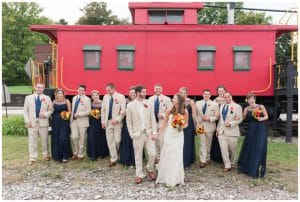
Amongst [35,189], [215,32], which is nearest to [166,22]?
[215,32]

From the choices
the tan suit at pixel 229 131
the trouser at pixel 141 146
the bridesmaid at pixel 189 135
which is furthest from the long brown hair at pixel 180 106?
the tan suit at pixel 229 131

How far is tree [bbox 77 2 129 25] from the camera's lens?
4238 centimetres

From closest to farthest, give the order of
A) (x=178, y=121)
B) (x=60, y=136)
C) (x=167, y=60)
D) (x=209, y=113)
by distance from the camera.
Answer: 1. (x=178, y=121)
2. (x=209, y=113)
3. (x=60, y=136)
4. (x=167, y=60)

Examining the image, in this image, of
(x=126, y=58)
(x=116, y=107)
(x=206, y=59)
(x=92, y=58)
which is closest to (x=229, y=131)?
(x=116, y=107)

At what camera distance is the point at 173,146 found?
6980mm

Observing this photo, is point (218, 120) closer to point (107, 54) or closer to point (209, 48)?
point (209, 48)

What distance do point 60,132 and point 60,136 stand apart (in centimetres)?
9

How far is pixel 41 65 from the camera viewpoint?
13680 millimetres

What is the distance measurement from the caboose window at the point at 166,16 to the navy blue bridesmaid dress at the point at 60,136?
18.6 feet

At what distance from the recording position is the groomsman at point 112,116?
8.45 m

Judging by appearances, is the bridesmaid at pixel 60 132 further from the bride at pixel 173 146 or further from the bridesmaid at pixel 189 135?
the bride at pixel 173 146

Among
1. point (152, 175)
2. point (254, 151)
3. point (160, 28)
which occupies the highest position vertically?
point (160, 28)

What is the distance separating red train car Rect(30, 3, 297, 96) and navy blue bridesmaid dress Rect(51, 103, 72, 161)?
352 cm

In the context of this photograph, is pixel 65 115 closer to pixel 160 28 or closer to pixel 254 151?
pixel 254 151
